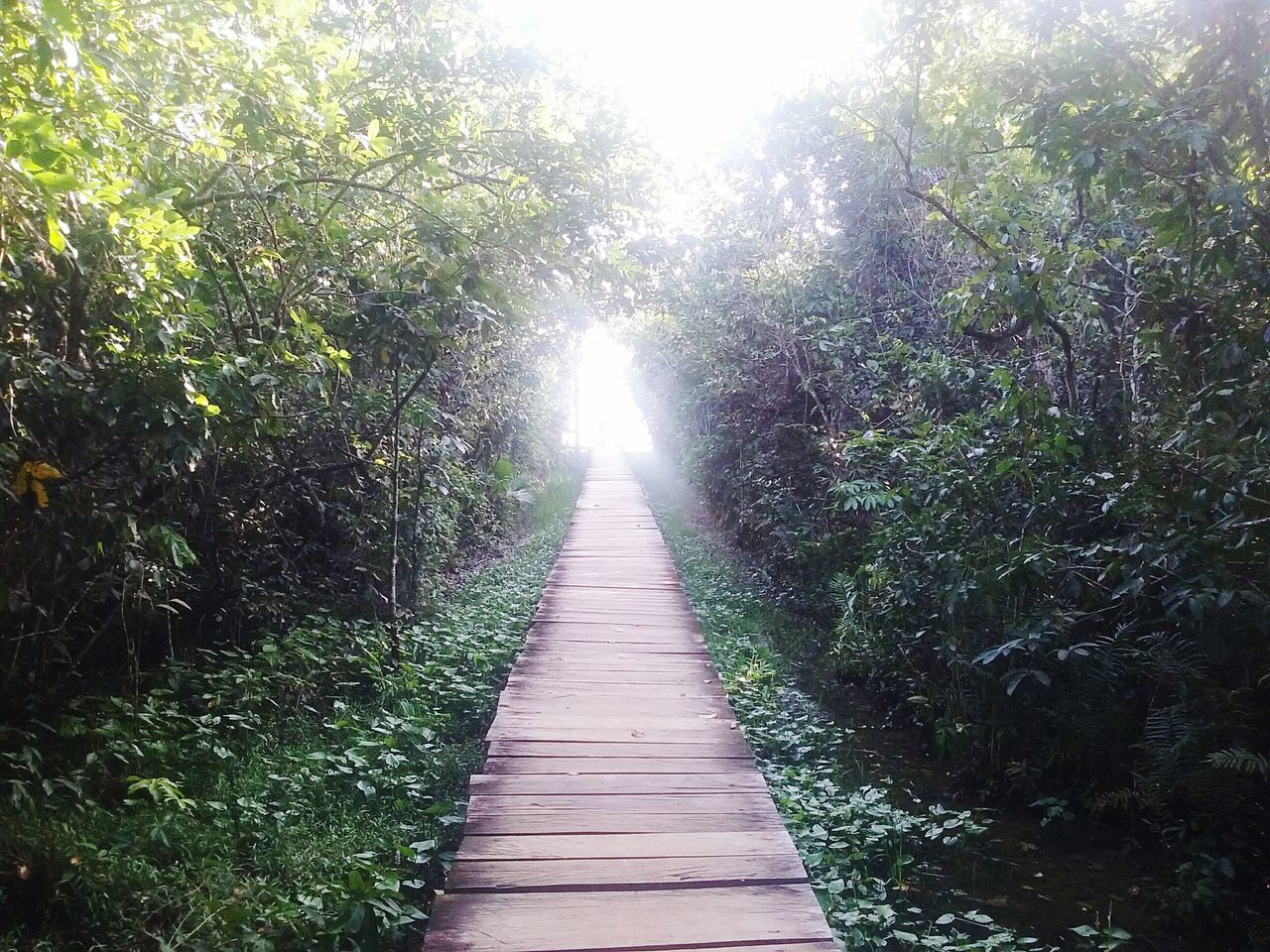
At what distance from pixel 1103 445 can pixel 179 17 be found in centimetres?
464

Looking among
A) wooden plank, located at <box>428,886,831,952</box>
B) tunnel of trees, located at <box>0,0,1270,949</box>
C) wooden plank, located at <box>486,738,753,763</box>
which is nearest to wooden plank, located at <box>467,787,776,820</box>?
tunnel of trees, located at <box>0,0,1270,949</box>

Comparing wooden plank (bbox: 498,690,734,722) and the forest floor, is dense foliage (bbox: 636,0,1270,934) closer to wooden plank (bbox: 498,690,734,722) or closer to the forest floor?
the forest floor

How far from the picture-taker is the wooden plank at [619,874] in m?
2.73

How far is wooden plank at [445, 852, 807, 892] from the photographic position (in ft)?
8.96

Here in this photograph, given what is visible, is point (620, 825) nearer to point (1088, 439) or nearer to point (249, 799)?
point (249, 799)

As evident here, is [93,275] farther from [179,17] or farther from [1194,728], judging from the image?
[1194,728]

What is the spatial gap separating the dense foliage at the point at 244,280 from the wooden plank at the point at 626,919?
2291 millimetres

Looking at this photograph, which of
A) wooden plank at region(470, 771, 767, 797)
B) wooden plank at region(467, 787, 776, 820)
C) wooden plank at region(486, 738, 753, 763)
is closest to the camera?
wooden plank at region(467, 787, 776, 820)

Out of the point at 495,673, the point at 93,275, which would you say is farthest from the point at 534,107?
the point at 495,673

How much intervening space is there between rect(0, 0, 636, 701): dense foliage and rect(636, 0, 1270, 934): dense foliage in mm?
2449

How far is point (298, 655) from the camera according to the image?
478 centimetres

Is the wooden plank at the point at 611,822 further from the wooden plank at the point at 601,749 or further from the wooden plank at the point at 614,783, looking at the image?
the wooden plank at the point at 601,749

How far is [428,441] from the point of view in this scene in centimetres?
660

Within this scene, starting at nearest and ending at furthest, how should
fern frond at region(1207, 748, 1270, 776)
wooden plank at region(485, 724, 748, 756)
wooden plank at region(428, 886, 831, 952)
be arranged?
wooden plank at region(428, 886, 831, 952) → fern frond at region(1207, 748, 1270, 776) → wooden plank at region(485, 724, 748, 756)
